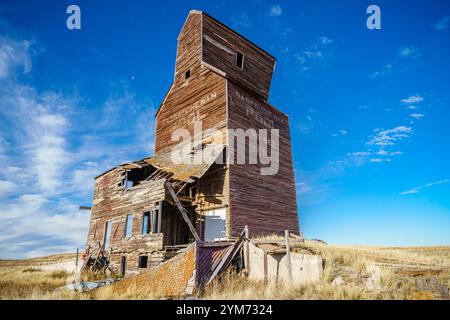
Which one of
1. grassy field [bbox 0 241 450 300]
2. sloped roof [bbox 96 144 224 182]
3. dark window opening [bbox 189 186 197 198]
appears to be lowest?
grassy field [bbox 0 241 450 300]

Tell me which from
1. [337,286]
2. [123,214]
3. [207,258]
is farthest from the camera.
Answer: [123,214]

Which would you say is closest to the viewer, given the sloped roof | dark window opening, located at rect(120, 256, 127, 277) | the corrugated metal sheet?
the corrugated metal sheet

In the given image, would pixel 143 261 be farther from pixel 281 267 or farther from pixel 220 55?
pixel 220 55

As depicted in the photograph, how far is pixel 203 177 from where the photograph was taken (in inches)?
738

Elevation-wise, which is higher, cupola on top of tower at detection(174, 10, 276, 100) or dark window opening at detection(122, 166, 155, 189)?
cupola on top of tower at detection(174, 10, 276, 100)

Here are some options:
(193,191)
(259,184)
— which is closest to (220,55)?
(259,184)

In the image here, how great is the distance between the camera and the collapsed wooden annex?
1719 centimetres

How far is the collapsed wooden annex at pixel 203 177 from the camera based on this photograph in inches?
677

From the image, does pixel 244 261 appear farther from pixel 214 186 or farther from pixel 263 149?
pixel 263 149

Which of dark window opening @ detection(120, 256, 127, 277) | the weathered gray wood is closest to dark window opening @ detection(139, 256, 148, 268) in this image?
dark window opening @ detection(120, 256, 127, 277)

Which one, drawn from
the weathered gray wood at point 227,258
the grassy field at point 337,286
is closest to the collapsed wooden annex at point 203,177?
the weathered gray wood at point 227,258

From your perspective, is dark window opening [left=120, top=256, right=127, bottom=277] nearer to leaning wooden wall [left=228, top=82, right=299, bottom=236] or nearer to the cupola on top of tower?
leaning wooden wall [left=228, top=82, right=299, bottom=236]

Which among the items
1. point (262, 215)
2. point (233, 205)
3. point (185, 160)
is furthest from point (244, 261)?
point (185, 160)

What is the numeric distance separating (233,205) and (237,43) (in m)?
13.3
